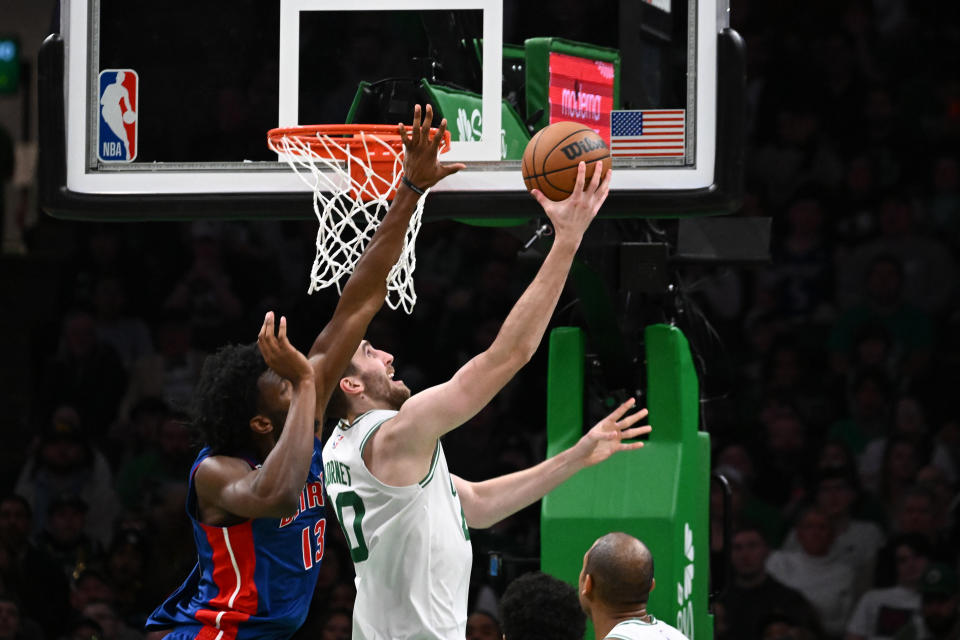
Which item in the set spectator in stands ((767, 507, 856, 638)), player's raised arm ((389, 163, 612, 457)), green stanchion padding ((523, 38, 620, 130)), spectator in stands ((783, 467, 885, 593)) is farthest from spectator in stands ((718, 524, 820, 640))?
player's raised arm ((389, 163, 612, 457))

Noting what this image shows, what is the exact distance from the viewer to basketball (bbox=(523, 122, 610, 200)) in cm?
395

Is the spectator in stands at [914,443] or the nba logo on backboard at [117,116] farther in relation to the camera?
the spectator in stands at [914,443]

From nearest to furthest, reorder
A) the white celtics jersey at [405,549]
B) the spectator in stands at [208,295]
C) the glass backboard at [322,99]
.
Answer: the white celtics jersey at [405,549]
the glass backboard at [322,99]
the spectator in stands at [208,295]

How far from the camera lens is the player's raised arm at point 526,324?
3.81 metres

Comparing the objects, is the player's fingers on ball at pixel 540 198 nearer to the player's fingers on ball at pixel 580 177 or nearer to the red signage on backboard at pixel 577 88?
the player's fingers on ball at pixel 580 177

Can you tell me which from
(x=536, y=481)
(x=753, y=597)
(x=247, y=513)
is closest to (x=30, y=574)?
(x=753, y=597)

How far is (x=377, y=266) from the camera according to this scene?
408 cm

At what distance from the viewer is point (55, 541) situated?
8.00 m

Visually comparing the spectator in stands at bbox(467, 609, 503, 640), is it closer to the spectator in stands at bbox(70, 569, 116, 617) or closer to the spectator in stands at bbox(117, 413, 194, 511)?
the spectator in stands at bbox(70, 569, 116, 617)

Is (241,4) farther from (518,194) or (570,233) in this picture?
(570,233)

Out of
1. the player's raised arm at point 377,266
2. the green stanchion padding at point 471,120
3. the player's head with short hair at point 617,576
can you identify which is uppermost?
the green stanchion padding at point 471,120

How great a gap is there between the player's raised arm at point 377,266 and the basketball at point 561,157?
0.22 meters

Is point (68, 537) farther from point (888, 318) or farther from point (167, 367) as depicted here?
point (888, 318)

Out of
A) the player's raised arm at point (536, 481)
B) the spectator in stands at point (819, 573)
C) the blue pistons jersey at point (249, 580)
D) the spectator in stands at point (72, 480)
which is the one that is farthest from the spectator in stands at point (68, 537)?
the blue pistons jersey at point (249, 580)
